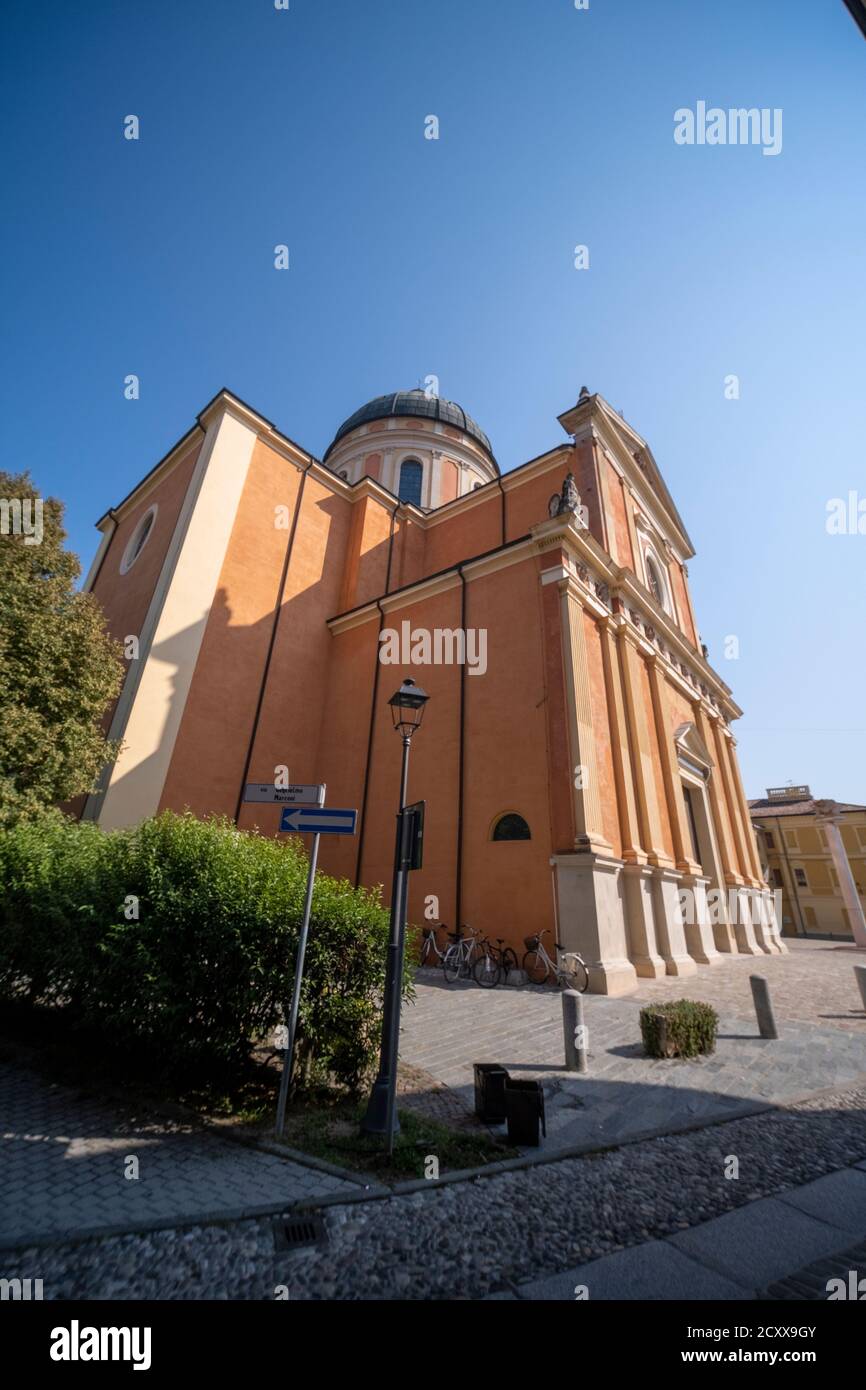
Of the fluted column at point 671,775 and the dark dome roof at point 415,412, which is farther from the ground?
the dark dome roof at point 415,412

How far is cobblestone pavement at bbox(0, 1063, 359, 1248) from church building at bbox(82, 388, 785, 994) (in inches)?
283

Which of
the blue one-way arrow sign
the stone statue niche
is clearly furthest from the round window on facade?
the blue one-way arrow sign

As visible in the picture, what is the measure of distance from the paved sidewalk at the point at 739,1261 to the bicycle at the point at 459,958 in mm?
7649

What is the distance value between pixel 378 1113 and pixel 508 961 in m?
6.62

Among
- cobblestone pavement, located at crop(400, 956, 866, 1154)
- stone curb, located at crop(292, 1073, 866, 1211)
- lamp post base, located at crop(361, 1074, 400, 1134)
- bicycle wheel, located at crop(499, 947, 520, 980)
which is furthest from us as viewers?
bicycle wheel, located at crop(499, 947, 520, 980)

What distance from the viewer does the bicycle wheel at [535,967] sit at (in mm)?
9570

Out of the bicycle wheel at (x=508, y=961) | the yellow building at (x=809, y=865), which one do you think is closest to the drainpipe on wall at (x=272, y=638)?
the bicycle wheel at (x=508, y=961)

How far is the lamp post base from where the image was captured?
379 cm

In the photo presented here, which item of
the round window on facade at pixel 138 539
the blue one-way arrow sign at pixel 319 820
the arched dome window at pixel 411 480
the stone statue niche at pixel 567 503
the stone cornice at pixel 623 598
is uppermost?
the arched dome window at pixel 411 480

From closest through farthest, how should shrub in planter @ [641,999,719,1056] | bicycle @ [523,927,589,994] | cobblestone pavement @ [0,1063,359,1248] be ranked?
cobblestone pavement @ [0,1063,359,1248] → shrub in planter @ [641,999,719,1056] → bicycle @ [523,927,589,994]

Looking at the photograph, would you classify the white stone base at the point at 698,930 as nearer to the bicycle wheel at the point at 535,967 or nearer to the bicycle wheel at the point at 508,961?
the bicycle wheel at the point at 535,967

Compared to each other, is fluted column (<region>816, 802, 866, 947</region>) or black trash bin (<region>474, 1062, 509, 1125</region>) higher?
fluted column (<region>816, 802, 866, 947</region>)

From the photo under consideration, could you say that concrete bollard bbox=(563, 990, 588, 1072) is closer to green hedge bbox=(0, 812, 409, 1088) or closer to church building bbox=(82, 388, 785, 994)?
green hedge bbox=(0, 812, 409, 1088)

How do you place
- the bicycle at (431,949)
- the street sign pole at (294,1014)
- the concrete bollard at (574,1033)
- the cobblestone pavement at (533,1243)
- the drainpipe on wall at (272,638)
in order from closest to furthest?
the cobblestone pavement at (533,1243), the street sign pole at (294,1014), the concrete bollard at (574,1033), the bicycle at (431,949), the drainpipe on wall at (272,638)
